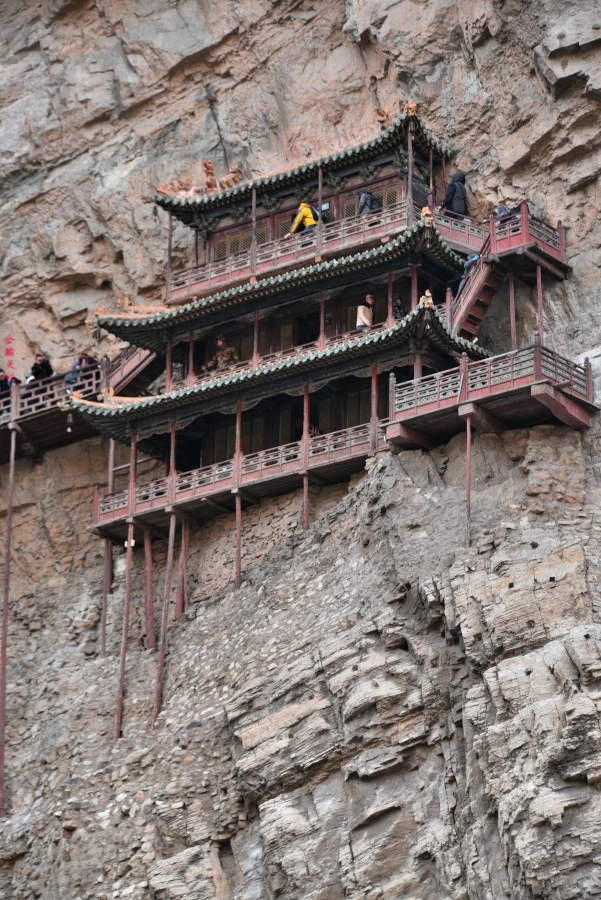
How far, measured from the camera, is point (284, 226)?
50.1 metres

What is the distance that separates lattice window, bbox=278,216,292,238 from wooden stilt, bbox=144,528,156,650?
7.78m

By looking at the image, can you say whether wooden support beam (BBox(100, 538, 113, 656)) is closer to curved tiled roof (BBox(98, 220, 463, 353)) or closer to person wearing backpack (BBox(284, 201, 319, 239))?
curved tiled roof (BBox(98, 220, 463, 353))

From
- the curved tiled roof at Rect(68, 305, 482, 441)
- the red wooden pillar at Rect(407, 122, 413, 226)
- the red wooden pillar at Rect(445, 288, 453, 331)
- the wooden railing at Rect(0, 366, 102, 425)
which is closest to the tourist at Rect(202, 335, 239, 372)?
the curved tiled roof at Rect(68, 305, 482, 441)

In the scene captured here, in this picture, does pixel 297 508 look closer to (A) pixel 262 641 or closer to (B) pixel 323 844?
(A) pixel 262 641

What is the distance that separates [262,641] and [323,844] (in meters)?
5.59

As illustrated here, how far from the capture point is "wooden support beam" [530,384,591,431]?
136 feet

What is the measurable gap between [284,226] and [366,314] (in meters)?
4.30

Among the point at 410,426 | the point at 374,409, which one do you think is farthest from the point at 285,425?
the point at 410,426

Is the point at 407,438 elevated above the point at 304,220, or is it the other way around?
the point at 304,220

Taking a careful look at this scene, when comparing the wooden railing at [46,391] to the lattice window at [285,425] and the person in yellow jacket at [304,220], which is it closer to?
the lattice window at [285,425]

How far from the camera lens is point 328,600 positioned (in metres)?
42.5

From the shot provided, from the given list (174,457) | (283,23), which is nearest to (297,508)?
(174,457)

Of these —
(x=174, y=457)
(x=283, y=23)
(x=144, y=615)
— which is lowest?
(x=144, y=615)

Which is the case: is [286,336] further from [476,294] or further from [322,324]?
[476,294]
